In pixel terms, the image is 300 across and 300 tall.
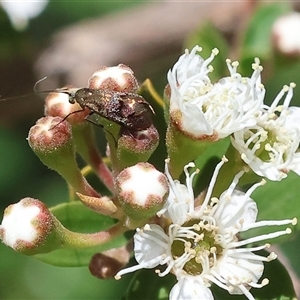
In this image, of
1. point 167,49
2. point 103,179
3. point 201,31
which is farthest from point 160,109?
point 167,49

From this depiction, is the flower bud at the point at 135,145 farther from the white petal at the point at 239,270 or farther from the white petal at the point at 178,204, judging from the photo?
the white petal at the point at 239,270

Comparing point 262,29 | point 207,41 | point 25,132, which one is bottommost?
point 25,132

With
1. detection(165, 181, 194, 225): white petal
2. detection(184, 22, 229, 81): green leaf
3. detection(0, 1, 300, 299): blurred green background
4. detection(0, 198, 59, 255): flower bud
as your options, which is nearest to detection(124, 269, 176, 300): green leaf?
detection(165, 181, 194, 225): white petal

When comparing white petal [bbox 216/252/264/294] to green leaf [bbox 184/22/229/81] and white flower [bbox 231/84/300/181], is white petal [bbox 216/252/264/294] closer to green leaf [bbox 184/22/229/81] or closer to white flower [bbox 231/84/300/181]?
white flower [bbox 231/84/300/181]

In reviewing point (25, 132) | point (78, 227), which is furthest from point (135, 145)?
→ point (25, 132)

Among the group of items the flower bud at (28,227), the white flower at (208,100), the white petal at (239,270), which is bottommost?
the white petal at (239,270)

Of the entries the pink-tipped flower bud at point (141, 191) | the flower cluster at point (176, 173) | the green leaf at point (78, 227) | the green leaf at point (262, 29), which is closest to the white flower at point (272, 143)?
the flower cluster at point (176, 173)

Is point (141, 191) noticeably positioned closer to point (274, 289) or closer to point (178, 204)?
point (178, 204)
